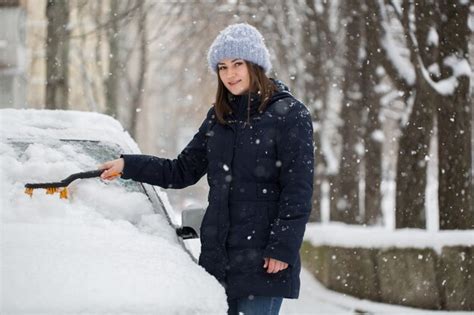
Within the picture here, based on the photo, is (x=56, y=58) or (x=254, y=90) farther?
(x=56, y=58)

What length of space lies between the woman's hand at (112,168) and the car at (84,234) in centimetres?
9

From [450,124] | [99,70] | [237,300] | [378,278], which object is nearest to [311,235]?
[378,278]

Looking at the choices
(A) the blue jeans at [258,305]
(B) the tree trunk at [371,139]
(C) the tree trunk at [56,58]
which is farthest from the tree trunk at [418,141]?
(A) the blue jeans at [258,305]

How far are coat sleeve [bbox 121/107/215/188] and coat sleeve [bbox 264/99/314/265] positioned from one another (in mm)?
533

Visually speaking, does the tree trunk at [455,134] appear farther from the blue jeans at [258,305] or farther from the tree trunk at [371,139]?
the blue jeans at [258,305]

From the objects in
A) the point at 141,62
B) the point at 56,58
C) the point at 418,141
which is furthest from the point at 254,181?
the point at 141,62

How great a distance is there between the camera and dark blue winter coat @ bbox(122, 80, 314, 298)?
3.63 metres

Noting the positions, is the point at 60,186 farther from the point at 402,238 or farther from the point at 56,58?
the point at 56,58

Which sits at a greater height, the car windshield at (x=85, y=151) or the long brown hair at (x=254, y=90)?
the long brown hair at (x=254, y=90)

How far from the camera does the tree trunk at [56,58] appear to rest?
50.2ft

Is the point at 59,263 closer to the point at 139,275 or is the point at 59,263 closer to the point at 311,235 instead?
the point at 139,275

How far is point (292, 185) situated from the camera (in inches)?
143

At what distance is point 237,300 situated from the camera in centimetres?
373

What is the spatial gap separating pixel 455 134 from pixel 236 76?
7479 millimetres
